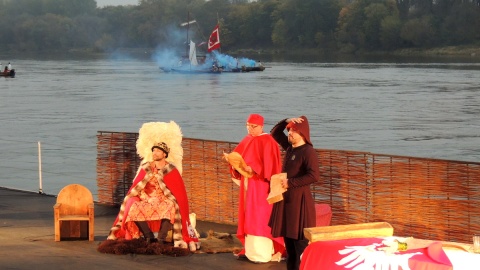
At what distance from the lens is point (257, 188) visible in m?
8.73

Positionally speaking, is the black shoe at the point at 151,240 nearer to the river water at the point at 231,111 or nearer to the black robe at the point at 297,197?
the black robe at the point at 297,197

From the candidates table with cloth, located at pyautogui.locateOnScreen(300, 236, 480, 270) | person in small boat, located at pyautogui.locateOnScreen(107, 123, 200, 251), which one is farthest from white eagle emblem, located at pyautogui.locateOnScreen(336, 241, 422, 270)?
person in small boat, located at pyautogui.locateOnScreen(107, 123, 200, 251)

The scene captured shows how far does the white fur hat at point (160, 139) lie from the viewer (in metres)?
9.38

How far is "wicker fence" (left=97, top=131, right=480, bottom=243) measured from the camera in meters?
8.81

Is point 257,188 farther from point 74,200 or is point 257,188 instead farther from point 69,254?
point 74,200

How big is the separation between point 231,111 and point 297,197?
141 ft

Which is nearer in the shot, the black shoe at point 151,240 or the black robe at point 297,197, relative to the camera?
the black robe at point 297,197

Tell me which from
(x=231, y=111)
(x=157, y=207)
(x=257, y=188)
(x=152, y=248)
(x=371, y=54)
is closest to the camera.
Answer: (x=257, y=188)

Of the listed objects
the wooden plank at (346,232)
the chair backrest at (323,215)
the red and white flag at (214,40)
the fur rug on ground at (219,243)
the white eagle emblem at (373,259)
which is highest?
the red and white flag at (214,40)

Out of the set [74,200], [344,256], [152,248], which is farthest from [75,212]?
[344,256]

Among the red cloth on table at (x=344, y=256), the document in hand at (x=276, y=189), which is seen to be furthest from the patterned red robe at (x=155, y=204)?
the red cloth on table at (x=344, y=256)

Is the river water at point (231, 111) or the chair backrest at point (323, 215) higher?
the chair backrest at point (323, 215)

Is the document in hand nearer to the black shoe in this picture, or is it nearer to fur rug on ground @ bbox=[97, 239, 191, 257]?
fur rug on ground @ bbox=[97, 239, 191, 257]

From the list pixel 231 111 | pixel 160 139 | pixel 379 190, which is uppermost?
pixel 160 139
